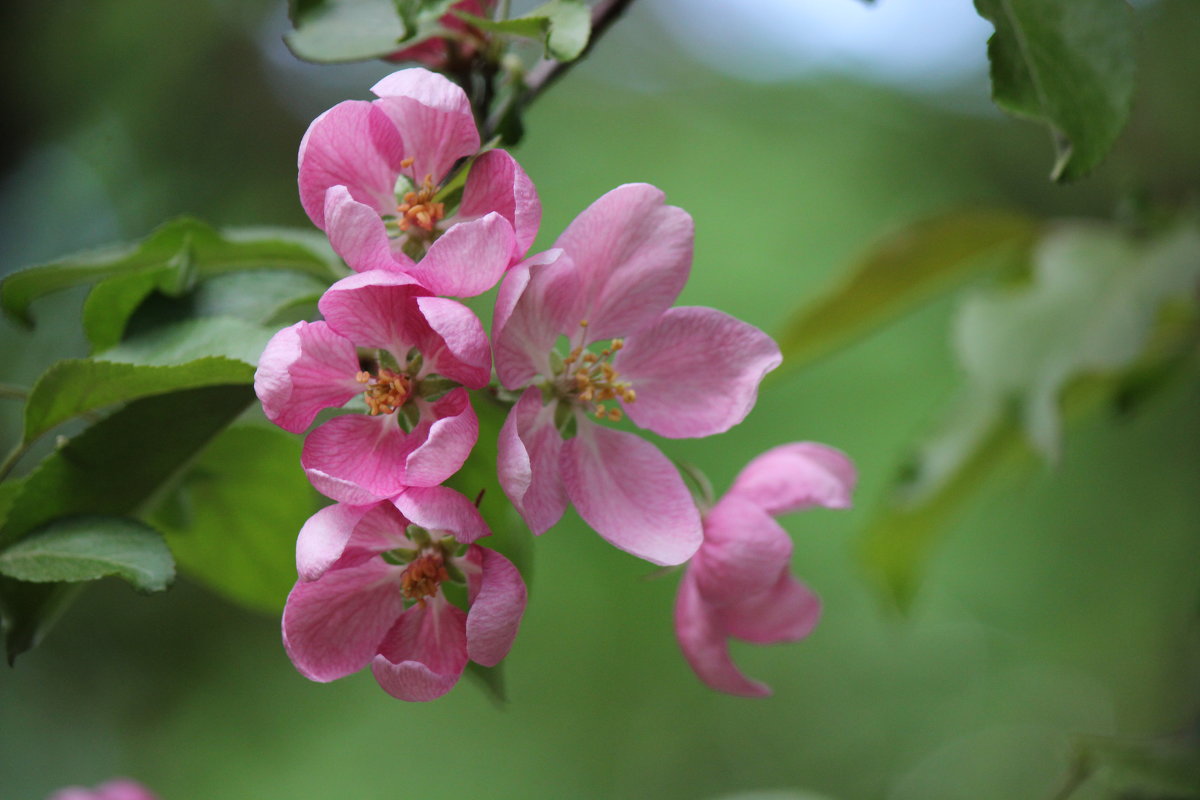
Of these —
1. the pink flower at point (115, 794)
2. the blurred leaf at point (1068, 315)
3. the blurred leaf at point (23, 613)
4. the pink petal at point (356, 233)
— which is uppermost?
the pink petal at point (356, 233)

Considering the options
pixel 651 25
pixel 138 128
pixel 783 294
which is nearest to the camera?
pixel 138 128

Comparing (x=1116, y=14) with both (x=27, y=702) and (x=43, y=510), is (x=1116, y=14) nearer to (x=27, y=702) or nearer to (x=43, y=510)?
(x=43, y=510)

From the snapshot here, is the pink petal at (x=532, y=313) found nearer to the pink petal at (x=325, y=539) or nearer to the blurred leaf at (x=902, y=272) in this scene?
the pink petal at (x=325, y=539)

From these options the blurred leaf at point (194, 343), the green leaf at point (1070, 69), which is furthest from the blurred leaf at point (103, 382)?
the green leaf at point (1070, 69)

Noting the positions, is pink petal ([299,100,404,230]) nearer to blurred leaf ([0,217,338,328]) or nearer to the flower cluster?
the flower cluster

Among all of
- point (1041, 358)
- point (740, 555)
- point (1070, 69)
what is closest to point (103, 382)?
point (740, 555)

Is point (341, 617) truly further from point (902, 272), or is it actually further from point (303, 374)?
point (902, 272)

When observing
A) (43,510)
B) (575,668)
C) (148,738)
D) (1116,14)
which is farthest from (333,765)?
(1116,14)

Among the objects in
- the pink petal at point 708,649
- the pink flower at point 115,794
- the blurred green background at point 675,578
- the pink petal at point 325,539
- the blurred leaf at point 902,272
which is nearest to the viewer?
the pink petal at point 325,539
